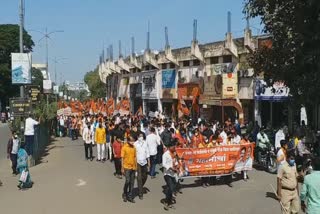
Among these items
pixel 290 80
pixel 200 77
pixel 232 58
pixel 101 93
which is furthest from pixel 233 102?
pixel 101 93

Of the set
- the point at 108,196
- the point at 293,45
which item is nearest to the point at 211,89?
the point at 108,196

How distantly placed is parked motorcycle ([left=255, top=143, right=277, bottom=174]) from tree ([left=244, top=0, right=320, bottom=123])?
14.0 feet

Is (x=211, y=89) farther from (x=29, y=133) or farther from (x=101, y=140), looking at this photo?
(x=29, y=133)

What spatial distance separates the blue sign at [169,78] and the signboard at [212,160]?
98.9ft

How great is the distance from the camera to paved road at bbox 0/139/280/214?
13.4 m

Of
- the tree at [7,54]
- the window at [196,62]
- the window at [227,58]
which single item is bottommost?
the window at [227,58]

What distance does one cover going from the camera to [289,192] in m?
10.6

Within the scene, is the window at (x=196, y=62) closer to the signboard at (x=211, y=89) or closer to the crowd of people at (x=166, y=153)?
the signboard at (x=211, y=89)

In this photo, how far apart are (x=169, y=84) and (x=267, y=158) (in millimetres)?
29403

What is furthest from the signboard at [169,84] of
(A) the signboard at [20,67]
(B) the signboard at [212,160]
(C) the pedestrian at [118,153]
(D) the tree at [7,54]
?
(D) the tree at [7,54]

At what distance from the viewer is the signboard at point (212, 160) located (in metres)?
16.2

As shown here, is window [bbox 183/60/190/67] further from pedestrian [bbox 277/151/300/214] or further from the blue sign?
pedestrian [bbox 277/151/300/214]

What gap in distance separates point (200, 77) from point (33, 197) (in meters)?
26.1

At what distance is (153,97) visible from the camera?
53188 mm
